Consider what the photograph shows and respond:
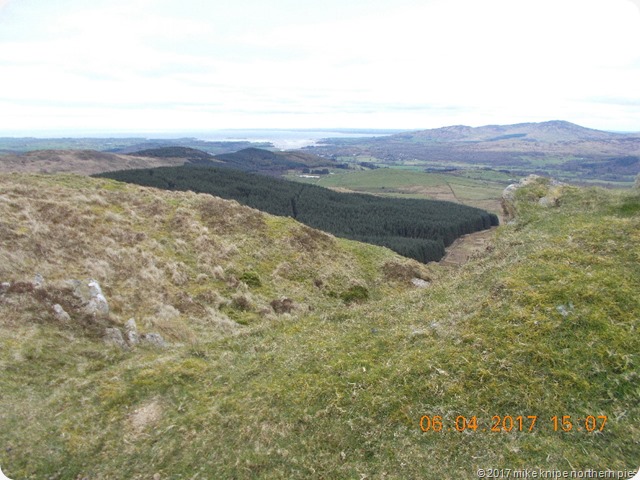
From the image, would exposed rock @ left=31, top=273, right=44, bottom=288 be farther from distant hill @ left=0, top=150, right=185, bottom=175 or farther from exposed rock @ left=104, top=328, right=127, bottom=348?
distant hill @ left=0, top=150, right=185, bottom=175

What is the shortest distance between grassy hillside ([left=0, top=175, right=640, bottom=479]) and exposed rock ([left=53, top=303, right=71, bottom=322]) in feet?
0.84

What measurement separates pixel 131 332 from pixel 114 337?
24.0 inches

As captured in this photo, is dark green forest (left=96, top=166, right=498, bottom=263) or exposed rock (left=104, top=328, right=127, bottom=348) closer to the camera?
exposed rock (left=104, top=328, right=127, bottom=348)

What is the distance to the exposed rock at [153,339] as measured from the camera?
14.9m

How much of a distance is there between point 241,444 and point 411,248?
7250cm

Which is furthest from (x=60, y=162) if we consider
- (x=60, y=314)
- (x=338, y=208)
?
(x=60, y=314)

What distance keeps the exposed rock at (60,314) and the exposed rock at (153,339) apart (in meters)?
2.89

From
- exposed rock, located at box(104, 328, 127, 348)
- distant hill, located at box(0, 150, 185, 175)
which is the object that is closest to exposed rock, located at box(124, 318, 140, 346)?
exposed rock, located at box(104, 328, 127, 348)

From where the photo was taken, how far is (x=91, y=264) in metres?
19.6

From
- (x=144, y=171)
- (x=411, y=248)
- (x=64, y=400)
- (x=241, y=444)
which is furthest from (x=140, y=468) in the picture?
(x=144, y=171)

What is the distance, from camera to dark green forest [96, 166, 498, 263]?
102250mm

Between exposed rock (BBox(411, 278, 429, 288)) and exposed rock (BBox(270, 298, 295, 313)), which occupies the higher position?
exposed rock (BBox(270, 298, 295, 313))

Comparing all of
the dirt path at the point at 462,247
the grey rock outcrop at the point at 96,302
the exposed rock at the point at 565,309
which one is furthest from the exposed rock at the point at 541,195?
the dirt path at the point at 462,247

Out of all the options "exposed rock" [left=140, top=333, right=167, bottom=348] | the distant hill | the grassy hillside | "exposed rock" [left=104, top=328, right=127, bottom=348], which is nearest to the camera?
the grassy hillside
